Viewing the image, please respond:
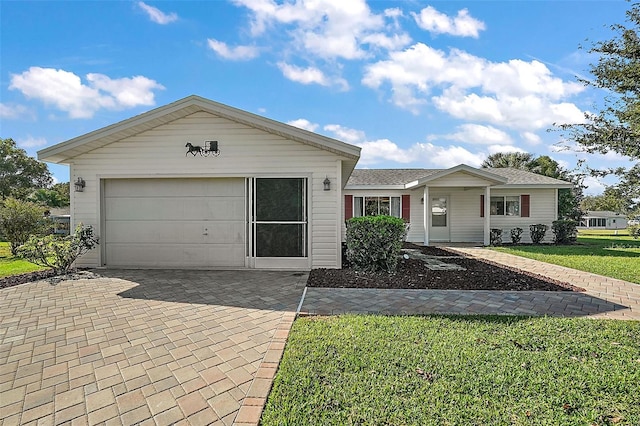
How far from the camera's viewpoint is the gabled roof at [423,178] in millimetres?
12633

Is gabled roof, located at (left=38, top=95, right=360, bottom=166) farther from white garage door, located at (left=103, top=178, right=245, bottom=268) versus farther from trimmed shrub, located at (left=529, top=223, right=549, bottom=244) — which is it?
trimmed shrub, located at (left=529, top=223, right=549, bottom=244)

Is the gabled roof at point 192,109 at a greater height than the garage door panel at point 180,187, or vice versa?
the gabled roof at point 192,109

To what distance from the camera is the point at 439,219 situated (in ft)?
50.4

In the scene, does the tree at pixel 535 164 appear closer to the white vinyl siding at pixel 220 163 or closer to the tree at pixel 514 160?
the tree at pixel 514 160

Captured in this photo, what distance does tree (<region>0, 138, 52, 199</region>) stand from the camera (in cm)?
3350

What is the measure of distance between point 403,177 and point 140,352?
15.3 m

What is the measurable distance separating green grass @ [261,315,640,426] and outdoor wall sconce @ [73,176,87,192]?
7.19 m

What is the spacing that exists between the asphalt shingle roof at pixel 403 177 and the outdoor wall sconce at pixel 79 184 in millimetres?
10607

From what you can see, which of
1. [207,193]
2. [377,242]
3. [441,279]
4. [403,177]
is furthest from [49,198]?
[441,279]

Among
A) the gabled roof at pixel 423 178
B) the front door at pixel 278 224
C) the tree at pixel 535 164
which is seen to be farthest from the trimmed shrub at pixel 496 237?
the tree at pixel 535 164

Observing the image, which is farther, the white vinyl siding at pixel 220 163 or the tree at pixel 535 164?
the tree at pixel 535 164

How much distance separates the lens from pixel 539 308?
462cm

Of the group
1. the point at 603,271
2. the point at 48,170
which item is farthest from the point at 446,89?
the point at 48,170

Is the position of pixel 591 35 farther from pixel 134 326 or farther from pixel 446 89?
pixel 134 326
